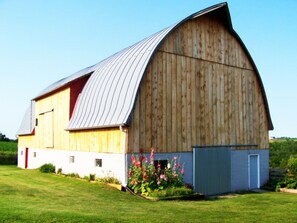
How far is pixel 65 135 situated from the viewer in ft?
72.9

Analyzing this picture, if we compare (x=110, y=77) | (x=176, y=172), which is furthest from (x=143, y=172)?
(x=110, y=77)

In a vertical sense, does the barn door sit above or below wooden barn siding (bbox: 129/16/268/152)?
below

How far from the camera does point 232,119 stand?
20.5m

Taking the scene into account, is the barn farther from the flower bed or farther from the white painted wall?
the flower bed

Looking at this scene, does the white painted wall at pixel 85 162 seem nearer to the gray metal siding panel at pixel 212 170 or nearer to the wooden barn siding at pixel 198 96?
the wooden barn siding at pixel 198 96

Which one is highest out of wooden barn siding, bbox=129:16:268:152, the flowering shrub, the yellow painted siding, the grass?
wooden barn siding, bbox=129:16:268:152

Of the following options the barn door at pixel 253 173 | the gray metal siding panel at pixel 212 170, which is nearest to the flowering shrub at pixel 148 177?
the gray metal siding panel at pixel 212 170

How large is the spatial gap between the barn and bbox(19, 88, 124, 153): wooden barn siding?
0.20ft

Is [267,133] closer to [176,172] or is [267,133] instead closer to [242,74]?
[242,74]

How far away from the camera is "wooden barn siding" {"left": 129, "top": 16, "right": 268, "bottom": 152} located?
16.9 m

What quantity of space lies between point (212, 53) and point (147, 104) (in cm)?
568

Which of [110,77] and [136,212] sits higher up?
[110,77]

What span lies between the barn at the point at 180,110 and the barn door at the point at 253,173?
0.06 metres

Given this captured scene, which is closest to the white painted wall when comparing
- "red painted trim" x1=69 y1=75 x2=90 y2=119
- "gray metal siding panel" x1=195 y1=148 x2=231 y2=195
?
"red painted trim" x1=69 y1=75 x2=90 y2=119
